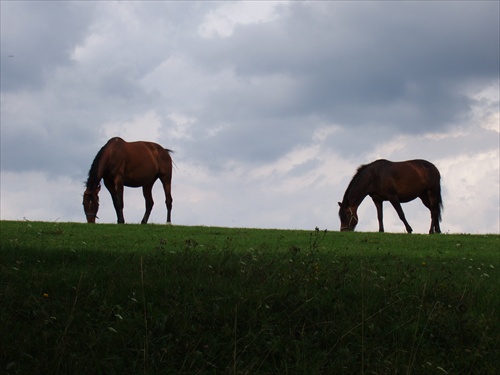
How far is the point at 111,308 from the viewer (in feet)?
25.6

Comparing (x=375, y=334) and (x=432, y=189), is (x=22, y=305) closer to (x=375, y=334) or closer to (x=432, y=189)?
(x=375, y=334)

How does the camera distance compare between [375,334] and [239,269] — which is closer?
[375,334]

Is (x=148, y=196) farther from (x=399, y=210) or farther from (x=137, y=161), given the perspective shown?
(x=399, y=210)

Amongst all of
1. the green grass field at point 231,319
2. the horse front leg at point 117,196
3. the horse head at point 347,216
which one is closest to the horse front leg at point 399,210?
the horse head at point 347,216

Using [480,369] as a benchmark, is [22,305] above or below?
above

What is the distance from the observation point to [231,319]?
7582mm

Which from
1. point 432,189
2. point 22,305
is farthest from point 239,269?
point 432,189

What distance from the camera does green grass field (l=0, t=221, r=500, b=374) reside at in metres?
6.85

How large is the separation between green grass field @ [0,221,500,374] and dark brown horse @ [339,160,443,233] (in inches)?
712

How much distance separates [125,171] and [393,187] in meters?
11.1

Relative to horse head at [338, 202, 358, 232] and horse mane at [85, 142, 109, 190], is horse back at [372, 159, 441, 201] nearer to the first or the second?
horse head at [338, 202, 358, 232]

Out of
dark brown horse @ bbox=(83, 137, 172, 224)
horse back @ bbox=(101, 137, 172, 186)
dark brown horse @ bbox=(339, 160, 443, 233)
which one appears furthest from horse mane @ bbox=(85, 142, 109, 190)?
dark brown horse @ bbox=(339, 160, 443, 233)

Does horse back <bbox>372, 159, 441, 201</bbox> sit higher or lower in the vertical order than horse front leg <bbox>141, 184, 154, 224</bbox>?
higher

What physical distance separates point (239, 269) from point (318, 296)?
66.0 inches
